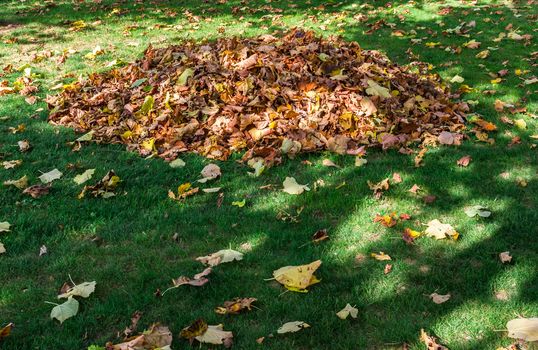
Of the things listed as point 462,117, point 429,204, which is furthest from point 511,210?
point 462,117

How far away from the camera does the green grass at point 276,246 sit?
2721 mm

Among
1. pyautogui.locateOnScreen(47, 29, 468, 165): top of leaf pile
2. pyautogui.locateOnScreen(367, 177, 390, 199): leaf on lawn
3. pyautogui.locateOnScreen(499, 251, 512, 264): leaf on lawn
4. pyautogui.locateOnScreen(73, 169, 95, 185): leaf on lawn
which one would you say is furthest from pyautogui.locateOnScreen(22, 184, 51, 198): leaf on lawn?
pyautogui.locateOnScreen(499, 251, 512, 264): leaf on lawn

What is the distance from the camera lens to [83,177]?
4.29 m

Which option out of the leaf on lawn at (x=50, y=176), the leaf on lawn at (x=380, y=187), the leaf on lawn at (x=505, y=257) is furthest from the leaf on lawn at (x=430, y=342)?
the leaf on lawn at (x=50, y=176)

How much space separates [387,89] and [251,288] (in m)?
2.97

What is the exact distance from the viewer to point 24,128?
17.5 ft

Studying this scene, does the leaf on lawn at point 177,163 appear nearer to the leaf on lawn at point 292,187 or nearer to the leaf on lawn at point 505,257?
the leaf on lawn at point 292,187

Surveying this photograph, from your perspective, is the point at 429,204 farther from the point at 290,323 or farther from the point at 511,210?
the point at 290,323

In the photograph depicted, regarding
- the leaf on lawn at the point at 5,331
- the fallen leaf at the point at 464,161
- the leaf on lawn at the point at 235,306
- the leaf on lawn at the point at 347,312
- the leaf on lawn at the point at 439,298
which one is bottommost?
the fallen leaf at the point at 464,161

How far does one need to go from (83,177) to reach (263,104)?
178 centimetres

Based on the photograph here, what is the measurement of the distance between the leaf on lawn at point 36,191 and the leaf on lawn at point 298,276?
2.09 meters

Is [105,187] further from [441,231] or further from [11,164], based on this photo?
[441,231]

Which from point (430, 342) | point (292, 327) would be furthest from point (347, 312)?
point (430, 342)

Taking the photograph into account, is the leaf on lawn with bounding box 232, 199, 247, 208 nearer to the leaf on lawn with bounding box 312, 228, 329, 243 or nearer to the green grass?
the green grass
